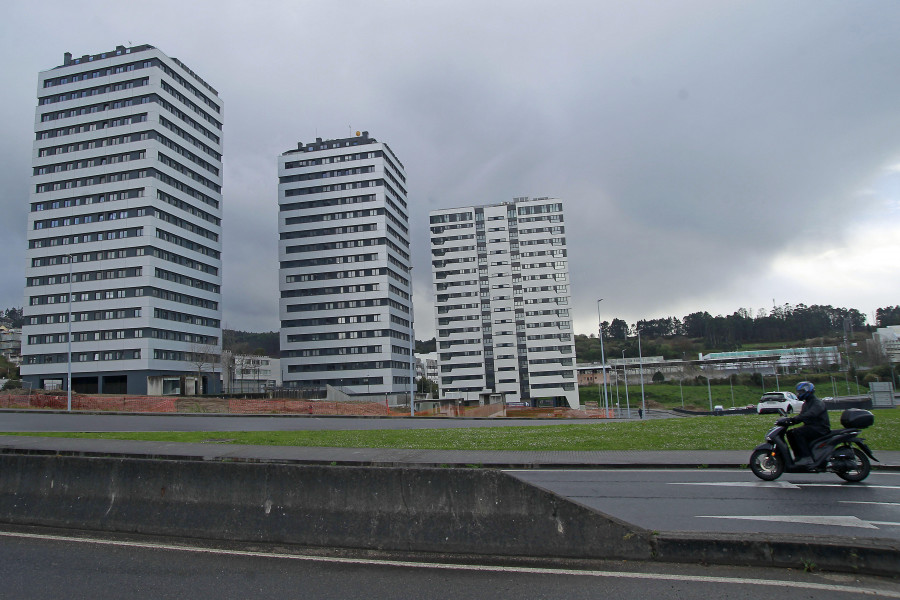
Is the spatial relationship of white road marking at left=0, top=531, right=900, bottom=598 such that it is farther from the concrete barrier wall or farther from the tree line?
the tree line

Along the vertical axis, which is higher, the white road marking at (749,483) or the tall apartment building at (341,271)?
the tall apartment building at (341,271)

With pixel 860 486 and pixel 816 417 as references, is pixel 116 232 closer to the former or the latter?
pixel 816 417

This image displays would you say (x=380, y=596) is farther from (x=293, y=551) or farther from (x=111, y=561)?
(x=111, y=561)

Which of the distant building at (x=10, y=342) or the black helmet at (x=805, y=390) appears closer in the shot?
the black helmet at (x=805, y=390)

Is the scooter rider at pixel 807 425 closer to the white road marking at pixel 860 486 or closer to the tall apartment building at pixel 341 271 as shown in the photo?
the white road marking at pixel 860 486

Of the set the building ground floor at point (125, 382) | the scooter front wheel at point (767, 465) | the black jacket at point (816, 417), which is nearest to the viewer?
the black jacket at point (816, 417)

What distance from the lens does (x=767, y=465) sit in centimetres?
1083

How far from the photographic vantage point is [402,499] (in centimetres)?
690

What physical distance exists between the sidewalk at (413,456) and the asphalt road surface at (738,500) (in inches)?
31.7

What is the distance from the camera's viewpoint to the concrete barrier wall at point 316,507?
252 inches

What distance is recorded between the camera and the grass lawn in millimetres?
15719

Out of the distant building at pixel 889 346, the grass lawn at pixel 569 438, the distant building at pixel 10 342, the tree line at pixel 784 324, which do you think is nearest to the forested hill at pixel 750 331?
the tree line at pixel 784 324

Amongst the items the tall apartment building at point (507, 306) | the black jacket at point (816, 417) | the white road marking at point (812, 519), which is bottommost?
the white road marking at point (812, 519)

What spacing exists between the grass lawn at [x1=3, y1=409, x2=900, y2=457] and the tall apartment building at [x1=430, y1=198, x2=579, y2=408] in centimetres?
8653
